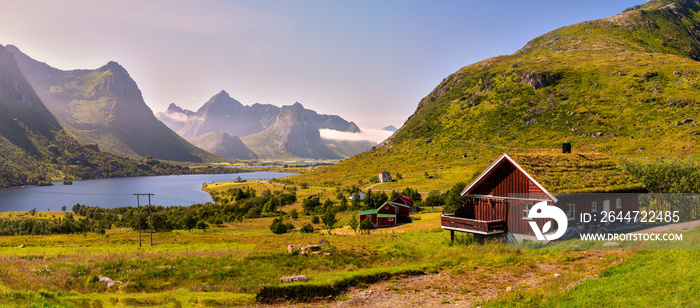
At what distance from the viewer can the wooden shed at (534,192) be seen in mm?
34156

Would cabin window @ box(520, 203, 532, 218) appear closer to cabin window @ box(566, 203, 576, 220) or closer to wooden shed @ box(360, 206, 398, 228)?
cabin window @ box(566, 203, 576, 220)

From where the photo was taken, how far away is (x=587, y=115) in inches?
6964

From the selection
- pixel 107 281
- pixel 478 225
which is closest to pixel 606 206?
pixel 478 225

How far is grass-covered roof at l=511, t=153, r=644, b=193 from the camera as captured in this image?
34.5 meters

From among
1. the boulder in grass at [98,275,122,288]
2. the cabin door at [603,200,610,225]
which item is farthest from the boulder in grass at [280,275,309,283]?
the cabin door at [603,200,610,225]

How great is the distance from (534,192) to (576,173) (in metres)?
7.16

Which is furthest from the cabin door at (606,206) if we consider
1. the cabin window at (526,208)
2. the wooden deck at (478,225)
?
the wooden deck at (478,225)

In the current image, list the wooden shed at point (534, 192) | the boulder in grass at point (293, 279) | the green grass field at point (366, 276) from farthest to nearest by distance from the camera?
1. the wooden shed at point (534, 192)
2. the boulder in grass at point (293, 279)
3. the green grass field at point (366, 276)

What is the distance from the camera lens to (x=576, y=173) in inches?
1471

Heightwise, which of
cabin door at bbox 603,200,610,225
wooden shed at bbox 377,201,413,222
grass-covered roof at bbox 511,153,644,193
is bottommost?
wooden shed at bbox 377,201,413,222

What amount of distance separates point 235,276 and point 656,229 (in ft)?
126

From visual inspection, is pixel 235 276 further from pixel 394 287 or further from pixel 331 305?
pixel 394 287

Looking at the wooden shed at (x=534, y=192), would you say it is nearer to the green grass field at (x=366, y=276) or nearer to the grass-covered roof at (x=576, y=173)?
the grass-covered roof at (x=576, y=173)

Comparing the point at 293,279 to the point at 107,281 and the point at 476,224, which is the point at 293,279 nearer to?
the point at 107,281
